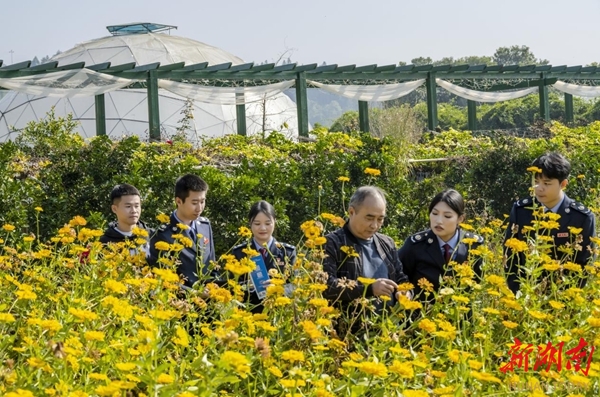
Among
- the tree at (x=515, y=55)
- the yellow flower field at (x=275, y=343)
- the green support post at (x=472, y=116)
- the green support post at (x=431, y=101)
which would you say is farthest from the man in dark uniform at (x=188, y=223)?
the tree at (x=515, y=55)

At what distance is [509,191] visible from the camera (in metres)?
8.09

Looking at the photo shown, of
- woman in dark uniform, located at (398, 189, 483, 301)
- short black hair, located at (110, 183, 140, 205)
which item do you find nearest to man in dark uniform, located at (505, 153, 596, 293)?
woman in dark uniform, located at (398, 189, 483, 301)

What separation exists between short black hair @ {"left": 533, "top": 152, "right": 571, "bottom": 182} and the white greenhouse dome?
17400 mm

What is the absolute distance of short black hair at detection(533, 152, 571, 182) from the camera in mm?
4453

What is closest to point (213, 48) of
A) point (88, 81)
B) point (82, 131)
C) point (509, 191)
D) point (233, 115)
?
point (233, 115)

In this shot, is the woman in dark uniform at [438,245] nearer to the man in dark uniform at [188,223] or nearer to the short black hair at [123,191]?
the man in dark uniform at [188,223]

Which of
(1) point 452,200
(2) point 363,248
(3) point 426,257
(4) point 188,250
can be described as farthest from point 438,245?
(4) point 188,250

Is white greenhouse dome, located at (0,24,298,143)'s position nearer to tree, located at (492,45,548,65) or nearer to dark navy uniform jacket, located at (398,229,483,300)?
dark navy uniform jacket, located at (398,229,483,300)

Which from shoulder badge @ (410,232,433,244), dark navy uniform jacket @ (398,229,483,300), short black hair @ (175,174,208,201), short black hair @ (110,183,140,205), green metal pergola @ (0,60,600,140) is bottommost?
dark navy uniform jacket @ (398,229,483,300)

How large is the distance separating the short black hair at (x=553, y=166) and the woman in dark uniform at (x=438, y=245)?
57cm

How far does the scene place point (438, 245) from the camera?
423 cm

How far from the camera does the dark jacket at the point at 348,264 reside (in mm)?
3506

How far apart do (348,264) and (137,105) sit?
812 inches

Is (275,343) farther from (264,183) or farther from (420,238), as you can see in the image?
(264,183)
